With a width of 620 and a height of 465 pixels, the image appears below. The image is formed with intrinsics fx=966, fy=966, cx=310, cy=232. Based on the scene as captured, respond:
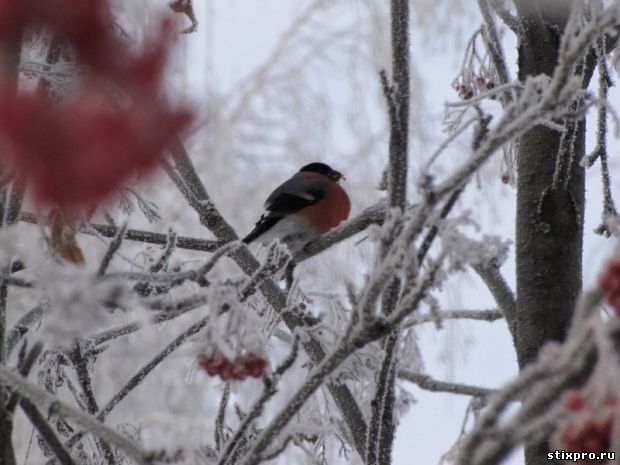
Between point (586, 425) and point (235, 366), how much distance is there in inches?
17.4

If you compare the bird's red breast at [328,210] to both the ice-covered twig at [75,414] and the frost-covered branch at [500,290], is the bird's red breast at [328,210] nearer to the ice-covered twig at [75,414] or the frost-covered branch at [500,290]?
the frost-covered branch at [500,290]

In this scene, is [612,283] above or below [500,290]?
above

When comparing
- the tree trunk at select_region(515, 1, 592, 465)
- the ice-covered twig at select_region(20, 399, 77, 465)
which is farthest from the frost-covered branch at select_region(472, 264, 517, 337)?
the ice-covered twig at select_region(20, 399, 77, 465)

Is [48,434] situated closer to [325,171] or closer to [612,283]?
[612,283]

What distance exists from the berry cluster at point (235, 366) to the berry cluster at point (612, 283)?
1.45ft

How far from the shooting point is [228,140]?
4.90m

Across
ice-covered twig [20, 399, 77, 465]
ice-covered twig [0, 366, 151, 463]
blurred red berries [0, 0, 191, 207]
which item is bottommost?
ice-covered twig [20, 399, 77, 465]

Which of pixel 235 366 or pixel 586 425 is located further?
pixel 235 366

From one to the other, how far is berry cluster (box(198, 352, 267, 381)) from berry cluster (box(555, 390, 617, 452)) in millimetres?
407

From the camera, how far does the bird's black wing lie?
303 cm

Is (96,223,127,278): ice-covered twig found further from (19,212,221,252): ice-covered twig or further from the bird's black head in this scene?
the bird's black head

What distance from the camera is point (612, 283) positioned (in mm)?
704

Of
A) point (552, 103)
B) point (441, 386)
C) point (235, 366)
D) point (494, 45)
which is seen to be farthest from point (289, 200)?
point (552, 103)

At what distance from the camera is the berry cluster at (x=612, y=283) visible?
696mm
